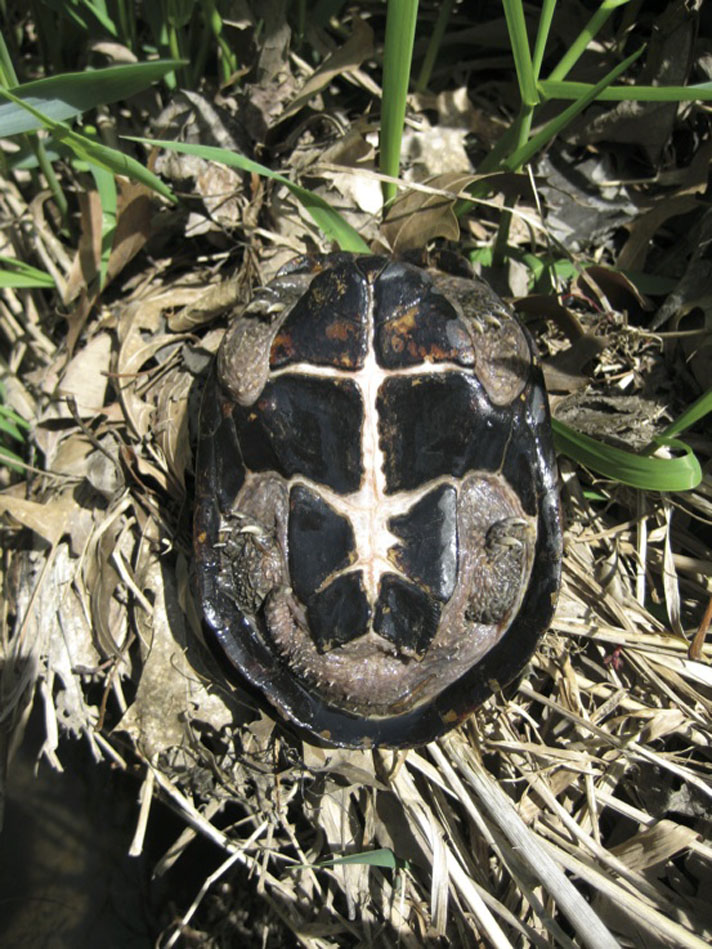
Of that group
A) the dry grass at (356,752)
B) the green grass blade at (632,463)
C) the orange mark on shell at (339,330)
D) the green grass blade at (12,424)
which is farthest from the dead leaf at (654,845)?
the green grass blade at (12,424)

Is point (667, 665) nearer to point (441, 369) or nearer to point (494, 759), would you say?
point (494, 759)

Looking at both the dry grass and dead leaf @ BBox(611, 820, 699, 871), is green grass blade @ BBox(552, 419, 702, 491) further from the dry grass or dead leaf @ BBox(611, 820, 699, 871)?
dead leaf @ BBox(611, 820, 699, 871)

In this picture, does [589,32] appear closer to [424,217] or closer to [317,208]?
[424,217]

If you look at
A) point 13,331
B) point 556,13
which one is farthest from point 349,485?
point 556,13

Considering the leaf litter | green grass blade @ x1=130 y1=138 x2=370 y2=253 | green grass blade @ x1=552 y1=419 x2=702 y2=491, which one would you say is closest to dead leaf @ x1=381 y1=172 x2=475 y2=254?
the leaf litter

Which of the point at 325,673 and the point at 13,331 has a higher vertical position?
the point at 13,331

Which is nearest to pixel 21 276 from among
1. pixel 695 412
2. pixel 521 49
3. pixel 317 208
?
pixel 317 208
